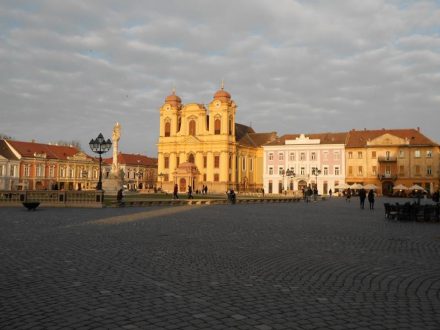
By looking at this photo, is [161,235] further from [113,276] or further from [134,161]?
[134,161]

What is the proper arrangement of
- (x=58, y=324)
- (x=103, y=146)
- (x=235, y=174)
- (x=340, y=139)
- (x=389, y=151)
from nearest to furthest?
1. (x=58, y=324)
2. (x=103, y=146)
3. (x=389, y=151)
4. (x=340, y=139)
5. (x=235, y=174)

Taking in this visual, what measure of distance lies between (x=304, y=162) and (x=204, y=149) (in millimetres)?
19415

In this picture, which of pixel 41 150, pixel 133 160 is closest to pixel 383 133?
pixel 41 150

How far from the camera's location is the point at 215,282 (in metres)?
8.05

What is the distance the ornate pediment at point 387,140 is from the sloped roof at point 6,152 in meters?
66.4

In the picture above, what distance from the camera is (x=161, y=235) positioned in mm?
15344

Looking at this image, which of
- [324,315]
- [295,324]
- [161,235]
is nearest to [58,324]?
[295,324]

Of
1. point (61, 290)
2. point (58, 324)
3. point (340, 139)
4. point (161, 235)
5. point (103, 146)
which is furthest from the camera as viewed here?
point (340, 139)

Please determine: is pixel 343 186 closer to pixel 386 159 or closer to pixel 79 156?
pixel 386 159

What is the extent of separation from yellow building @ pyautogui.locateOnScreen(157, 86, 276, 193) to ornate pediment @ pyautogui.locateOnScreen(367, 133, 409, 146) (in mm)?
25983

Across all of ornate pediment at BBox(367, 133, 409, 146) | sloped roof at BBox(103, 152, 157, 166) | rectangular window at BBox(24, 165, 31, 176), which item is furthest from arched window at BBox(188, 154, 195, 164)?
ornate pediment at BBox(367, 133, 409, 146)

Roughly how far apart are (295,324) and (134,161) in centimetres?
12584

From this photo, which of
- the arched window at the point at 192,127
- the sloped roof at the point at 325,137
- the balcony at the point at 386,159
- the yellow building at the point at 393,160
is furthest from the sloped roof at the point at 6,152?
the balcony at the point at 386,159

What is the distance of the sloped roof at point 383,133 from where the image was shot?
3177 inches
